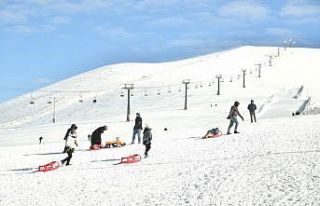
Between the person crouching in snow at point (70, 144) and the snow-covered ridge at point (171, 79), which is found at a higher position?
the snow-covered ridge at point (171, 79)

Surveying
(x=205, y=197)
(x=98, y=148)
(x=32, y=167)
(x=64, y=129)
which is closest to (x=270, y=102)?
(x=64, y=129)

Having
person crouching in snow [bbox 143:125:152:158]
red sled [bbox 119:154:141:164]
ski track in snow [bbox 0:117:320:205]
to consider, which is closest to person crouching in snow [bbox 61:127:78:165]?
ski track in snow [bbox 0:117:320:205]

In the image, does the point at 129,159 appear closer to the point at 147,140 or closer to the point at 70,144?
the point at 147,140

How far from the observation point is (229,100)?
7688 cm

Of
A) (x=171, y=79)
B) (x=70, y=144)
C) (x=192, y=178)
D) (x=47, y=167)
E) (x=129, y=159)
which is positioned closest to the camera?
(x=192, y=178)

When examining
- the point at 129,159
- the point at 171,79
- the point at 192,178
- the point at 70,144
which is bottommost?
the point at 192,178

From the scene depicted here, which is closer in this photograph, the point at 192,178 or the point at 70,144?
the point at 192,178

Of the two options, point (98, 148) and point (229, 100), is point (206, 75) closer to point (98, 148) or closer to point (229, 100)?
point (229, 100)

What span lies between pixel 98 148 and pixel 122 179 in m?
9.34

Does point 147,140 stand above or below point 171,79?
below

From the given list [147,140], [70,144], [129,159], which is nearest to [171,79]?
[147,140]

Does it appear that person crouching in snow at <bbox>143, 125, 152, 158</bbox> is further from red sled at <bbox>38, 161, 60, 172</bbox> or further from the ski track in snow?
red sled at <bbox>38, 161, 60, 172</bbox>

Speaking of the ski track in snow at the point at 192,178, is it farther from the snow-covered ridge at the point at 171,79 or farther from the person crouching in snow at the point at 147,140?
the snow-covered ridge at the point at 171,79

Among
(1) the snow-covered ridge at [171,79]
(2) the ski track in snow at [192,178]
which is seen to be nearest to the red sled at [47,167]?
(2) the ski track in snow at [192,178]
